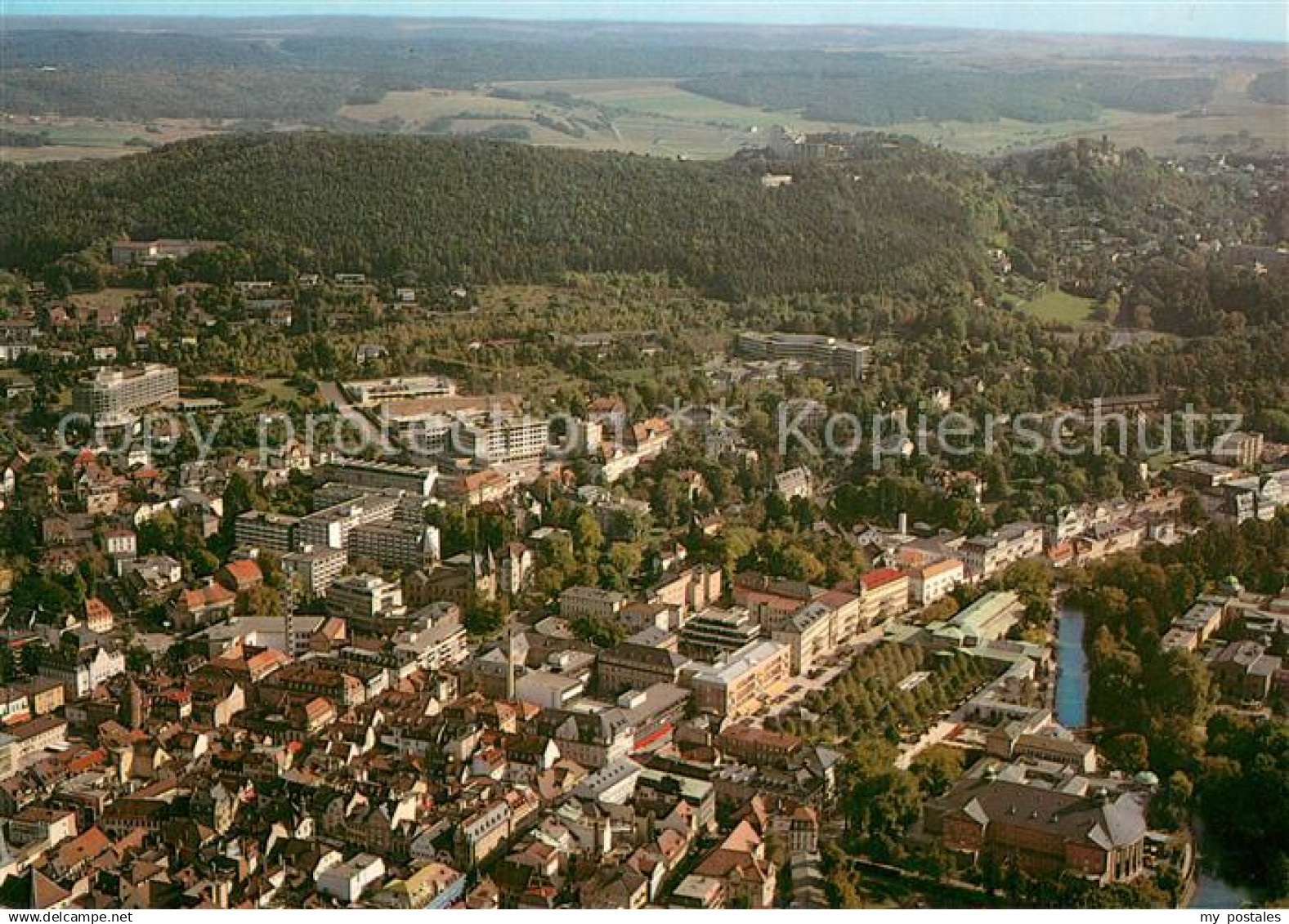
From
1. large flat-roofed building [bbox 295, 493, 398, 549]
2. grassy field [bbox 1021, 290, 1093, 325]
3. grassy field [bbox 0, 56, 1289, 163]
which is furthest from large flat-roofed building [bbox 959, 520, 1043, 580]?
grassy field [bbox 0, 56, 1289, 163]

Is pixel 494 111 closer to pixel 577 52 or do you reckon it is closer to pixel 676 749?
pixel 577 52

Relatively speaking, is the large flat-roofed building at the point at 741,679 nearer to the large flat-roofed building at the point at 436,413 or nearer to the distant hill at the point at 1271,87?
the large flat-roofed building at the point at 436,413

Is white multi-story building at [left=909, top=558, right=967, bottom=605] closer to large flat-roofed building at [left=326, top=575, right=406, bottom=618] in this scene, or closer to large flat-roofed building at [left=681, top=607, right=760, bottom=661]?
large flat-roofed building at [left=681, top=607, right=760, bottom=661]

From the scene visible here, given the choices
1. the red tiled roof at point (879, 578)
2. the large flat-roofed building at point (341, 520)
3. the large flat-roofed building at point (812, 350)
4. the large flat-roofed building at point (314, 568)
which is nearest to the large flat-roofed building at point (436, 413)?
the large flat-roofed building at point (341, 520)

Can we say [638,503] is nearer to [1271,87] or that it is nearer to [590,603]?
[590,603]

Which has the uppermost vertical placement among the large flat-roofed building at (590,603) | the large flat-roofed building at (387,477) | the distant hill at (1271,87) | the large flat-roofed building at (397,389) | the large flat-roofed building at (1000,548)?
the distant hill at (1271,87)
